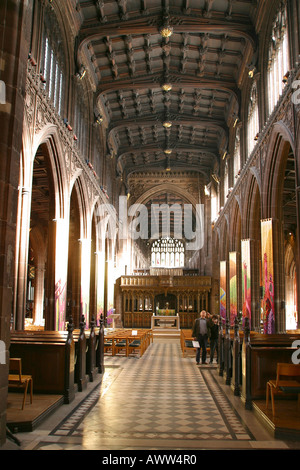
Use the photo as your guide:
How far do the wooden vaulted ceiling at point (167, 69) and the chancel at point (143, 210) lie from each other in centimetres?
9

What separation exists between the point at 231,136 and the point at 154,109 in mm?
4582

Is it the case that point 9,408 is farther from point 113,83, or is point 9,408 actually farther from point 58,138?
point 113,83

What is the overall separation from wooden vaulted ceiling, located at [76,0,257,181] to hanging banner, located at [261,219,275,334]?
735 centimetres

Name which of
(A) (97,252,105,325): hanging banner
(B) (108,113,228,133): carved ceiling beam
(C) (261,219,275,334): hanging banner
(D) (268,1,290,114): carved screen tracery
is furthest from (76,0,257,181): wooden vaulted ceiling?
(C) (261,219,275,334): hanging banner

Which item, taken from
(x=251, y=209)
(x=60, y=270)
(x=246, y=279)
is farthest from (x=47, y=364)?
(x=251, y=209)

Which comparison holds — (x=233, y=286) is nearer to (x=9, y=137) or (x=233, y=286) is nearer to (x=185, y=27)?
(x=185, y=27)

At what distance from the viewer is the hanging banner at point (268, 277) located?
13.4 meters

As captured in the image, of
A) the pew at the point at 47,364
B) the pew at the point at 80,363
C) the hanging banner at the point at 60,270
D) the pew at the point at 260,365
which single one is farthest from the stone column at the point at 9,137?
the hanging banner at the point at 60,270

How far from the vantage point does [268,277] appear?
548 inches

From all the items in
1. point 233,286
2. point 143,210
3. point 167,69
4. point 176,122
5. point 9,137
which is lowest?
point 233,286

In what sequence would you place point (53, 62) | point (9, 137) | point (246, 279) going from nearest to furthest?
point (9, 137) → point (53, 62) → point (246, 279)

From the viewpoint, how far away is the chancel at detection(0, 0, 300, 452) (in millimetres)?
5664

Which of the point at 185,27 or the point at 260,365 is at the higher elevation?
the point at 185,27

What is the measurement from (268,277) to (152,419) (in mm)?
8644
